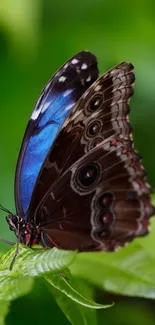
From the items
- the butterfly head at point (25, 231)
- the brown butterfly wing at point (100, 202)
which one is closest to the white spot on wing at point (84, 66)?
the brown butterfly wing at point (100, 202)

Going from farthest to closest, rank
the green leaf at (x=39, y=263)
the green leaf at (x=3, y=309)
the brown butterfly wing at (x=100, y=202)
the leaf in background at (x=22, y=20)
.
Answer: the leaf in background at (x=22, y=20) < the brown butterfly wing at (x=100, y=202) < the green leaf at (x=3, y=309) < the green leaf at (x=39, y=263)

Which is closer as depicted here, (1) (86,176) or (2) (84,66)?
(1) (86,176)

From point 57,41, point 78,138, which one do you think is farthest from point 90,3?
point 78,138

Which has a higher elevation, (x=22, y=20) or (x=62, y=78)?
(x=22, y=20)

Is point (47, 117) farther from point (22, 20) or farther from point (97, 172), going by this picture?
point (22, 20)

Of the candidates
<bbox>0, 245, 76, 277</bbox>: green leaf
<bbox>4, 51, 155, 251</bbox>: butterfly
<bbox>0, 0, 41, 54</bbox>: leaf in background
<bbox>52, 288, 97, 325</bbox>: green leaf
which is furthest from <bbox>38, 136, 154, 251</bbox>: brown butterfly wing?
<bbox>0, 0, 41, 54</bbox>: leaf in background

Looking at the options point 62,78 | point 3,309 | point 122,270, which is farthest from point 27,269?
point 62,78

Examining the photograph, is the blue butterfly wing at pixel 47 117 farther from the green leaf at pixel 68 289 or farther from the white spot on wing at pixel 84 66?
the green leaf at pixel 68 289
